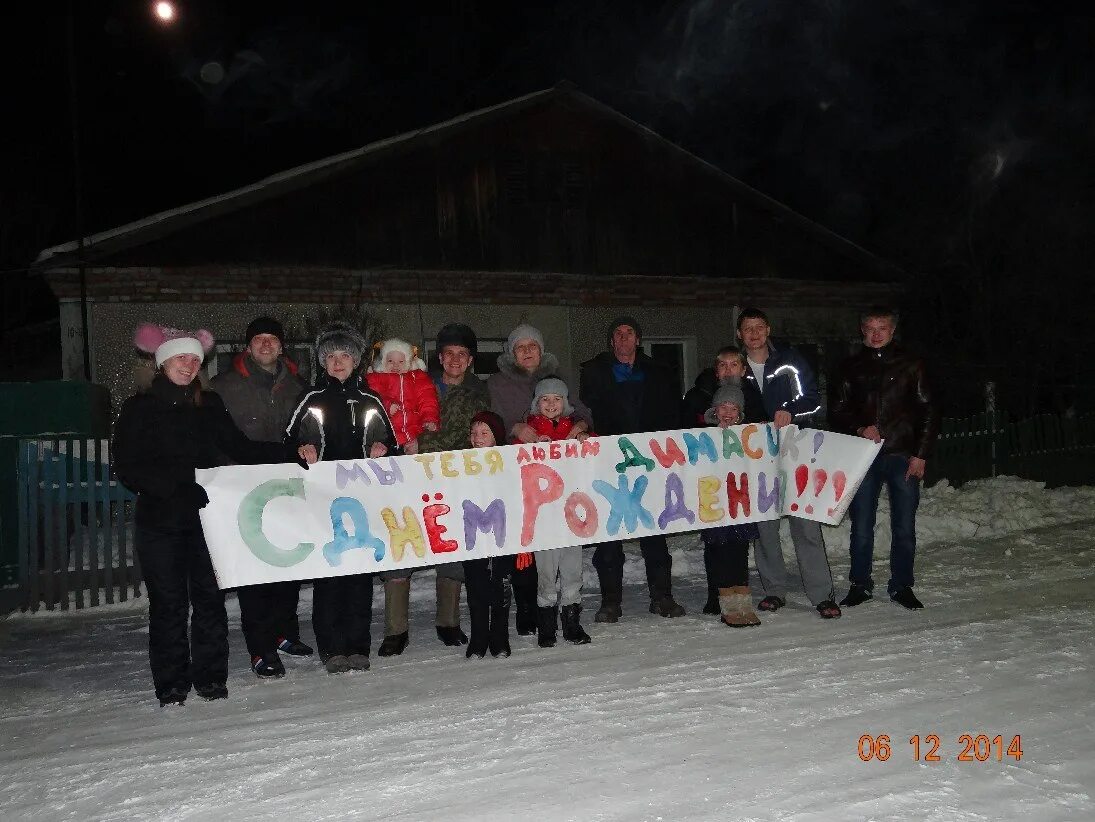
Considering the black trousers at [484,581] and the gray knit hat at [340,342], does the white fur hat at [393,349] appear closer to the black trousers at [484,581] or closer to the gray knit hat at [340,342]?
the gray knit hat at [340,342]

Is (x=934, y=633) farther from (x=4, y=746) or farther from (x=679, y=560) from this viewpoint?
(x=4, y=746)

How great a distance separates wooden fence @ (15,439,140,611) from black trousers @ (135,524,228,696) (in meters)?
2.84

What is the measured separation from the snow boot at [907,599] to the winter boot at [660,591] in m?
1.39

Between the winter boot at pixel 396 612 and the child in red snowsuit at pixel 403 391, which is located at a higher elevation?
the child in red snowsuit at pixel 403 391

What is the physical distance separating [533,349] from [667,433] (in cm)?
100

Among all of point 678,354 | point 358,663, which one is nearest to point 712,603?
point 358,663

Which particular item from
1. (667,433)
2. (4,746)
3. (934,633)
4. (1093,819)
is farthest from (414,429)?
(1093,819)

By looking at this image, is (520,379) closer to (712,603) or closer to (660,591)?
(660,591)

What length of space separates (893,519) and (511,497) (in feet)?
→ 8.52

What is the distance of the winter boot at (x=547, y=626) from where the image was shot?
5.72m

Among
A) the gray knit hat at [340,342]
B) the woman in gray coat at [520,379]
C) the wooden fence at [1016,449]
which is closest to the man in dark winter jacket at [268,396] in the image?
the gray knit hat at [340,342]

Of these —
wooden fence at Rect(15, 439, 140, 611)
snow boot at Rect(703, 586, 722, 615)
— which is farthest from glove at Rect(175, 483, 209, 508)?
snow boot at Rect(703, 586, 722, 615)

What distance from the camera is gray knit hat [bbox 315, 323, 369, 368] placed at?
5.57 meters
